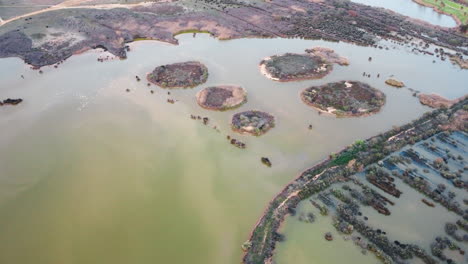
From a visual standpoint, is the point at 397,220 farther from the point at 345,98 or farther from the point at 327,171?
the point at 345,98

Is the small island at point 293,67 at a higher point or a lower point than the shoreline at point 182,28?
lower

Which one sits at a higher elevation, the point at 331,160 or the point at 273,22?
the point at 273,22

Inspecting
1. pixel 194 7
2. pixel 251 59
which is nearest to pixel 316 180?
pixel 251 59

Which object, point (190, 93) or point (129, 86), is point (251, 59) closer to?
point (190, 93)

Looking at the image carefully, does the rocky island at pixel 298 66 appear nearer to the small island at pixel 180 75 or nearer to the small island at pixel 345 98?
the small island at pixel 345 98

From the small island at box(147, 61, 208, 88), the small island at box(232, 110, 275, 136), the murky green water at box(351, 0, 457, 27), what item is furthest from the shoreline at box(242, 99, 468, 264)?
the murky green water at box(351, 0, 457, 27)

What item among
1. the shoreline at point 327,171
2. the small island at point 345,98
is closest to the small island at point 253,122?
the small island at point 345,98
